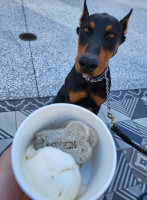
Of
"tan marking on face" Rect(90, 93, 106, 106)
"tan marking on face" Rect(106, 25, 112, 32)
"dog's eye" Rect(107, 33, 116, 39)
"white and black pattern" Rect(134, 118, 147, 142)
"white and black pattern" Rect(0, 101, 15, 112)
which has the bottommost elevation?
"white and black pattern" Rect(134, 118, 147, 142)

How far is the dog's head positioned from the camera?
47.5 inches

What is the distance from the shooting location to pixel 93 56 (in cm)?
121

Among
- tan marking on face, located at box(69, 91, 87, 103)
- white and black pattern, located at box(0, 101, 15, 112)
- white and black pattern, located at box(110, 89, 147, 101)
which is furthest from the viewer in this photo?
white and black pattern, located at box(110, 89, 147, 101)

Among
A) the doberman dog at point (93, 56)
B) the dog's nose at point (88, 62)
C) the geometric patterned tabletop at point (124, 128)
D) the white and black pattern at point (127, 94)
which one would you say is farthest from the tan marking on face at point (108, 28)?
the white and black pattern at point (127, 94)

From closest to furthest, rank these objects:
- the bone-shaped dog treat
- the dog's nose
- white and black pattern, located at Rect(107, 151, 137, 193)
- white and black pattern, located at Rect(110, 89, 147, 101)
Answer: the bone-shaped dog treat < the dog's nose < white and black pattern, located at Rect(107, 151, 137, 193) < white and black pattern, located at Rect(110, 89, 147, 101)

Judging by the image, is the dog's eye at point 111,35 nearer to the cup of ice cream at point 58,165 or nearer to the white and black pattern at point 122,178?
the cup of ice cream at point 58,165

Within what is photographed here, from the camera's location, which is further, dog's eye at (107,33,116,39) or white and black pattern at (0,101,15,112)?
white and black pattern at (0,101,15,112)

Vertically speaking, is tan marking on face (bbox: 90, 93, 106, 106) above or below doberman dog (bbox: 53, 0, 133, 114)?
below

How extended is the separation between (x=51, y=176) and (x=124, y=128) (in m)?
1.87

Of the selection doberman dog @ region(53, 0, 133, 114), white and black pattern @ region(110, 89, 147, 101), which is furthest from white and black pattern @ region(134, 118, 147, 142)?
doberman dog @ region(53, 0, 133, 114)

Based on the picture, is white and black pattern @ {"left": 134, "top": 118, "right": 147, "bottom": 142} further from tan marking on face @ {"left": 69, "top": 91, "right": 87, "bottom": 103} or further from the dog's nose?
the dog's nose

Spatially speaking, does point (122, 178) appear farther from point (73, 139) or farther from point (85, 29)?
point (85, 29)

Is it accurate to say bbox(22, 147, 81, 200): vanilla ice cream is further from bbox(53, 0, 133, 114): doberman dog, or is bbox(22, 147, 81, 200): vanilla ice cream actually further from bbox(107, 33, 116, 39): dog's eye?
bbox(107, 33, 116, 39): dog's eye

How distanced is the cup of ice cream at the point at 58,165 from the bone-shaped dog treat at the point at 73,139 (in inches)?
1.3
